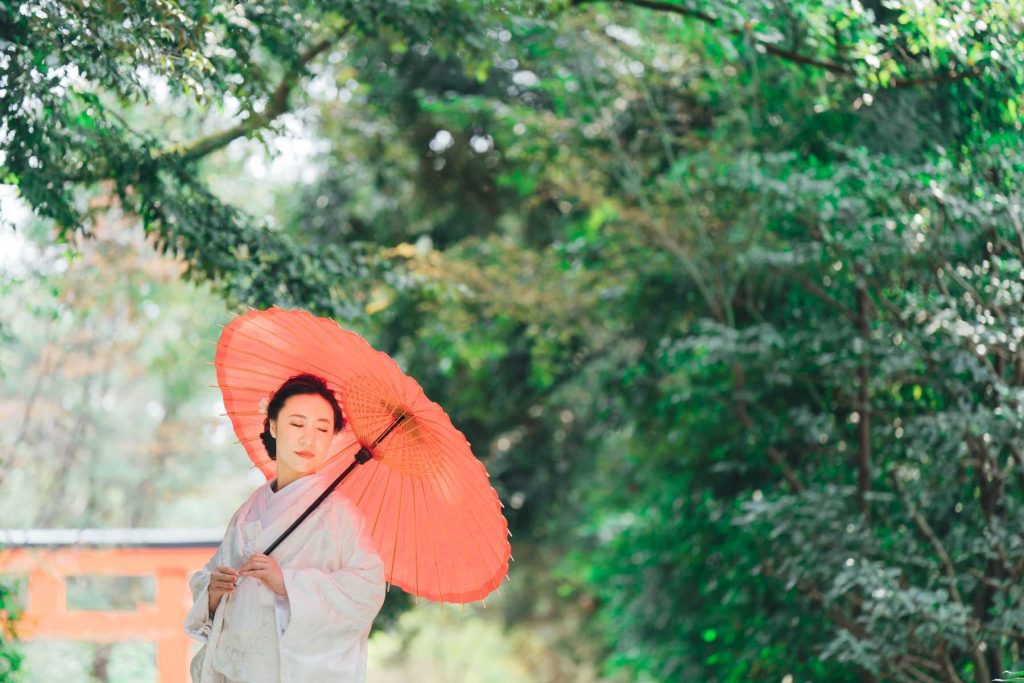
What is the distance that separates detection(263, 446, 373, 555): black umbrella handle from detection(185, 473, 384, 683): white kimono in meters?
0.01

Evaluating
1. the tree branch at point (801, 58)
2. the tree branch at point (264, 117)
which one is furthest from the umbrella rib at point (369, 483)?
the tree branch at point (801, 58)

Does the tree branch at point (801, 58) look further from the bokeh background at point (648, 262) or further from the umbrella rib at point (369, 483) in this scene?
the umbrella rib at point (369, 483)

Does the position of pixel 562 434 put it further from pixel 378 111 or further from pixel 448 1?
pixel 448 1

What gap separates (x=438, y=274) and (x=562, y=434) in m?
3.58

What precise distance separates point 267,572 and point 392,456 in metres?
0.42

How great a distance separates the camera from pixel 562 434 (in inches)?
336

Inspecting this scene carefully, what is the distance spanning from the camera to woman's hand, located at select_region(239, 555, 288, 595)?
8.21 ft

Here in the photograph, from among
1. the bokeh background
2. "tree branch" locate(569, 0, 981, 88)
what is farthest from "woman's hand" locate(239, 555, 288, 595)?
"tree branch" locate(569, 0, 981, 88)

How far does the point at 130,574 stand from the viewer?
691 cm

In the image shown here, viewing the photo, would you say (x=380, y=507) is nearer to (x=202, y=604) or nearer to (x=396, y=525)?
(x=396, y=525)

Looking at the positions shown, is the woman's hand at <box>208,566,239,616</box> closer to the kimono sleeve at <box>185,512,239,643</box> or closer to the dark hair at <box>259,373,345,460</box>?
the kimono sleeve at <box>185,512,239,643</box>

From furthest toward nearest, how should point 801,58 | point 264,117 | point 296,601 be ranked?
point 264,117 → point 801,58 → point 296,601

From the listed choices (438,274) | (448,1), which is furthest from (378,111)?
(448,1)

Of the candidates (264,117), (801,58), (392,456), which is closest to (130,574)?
(264,117)
